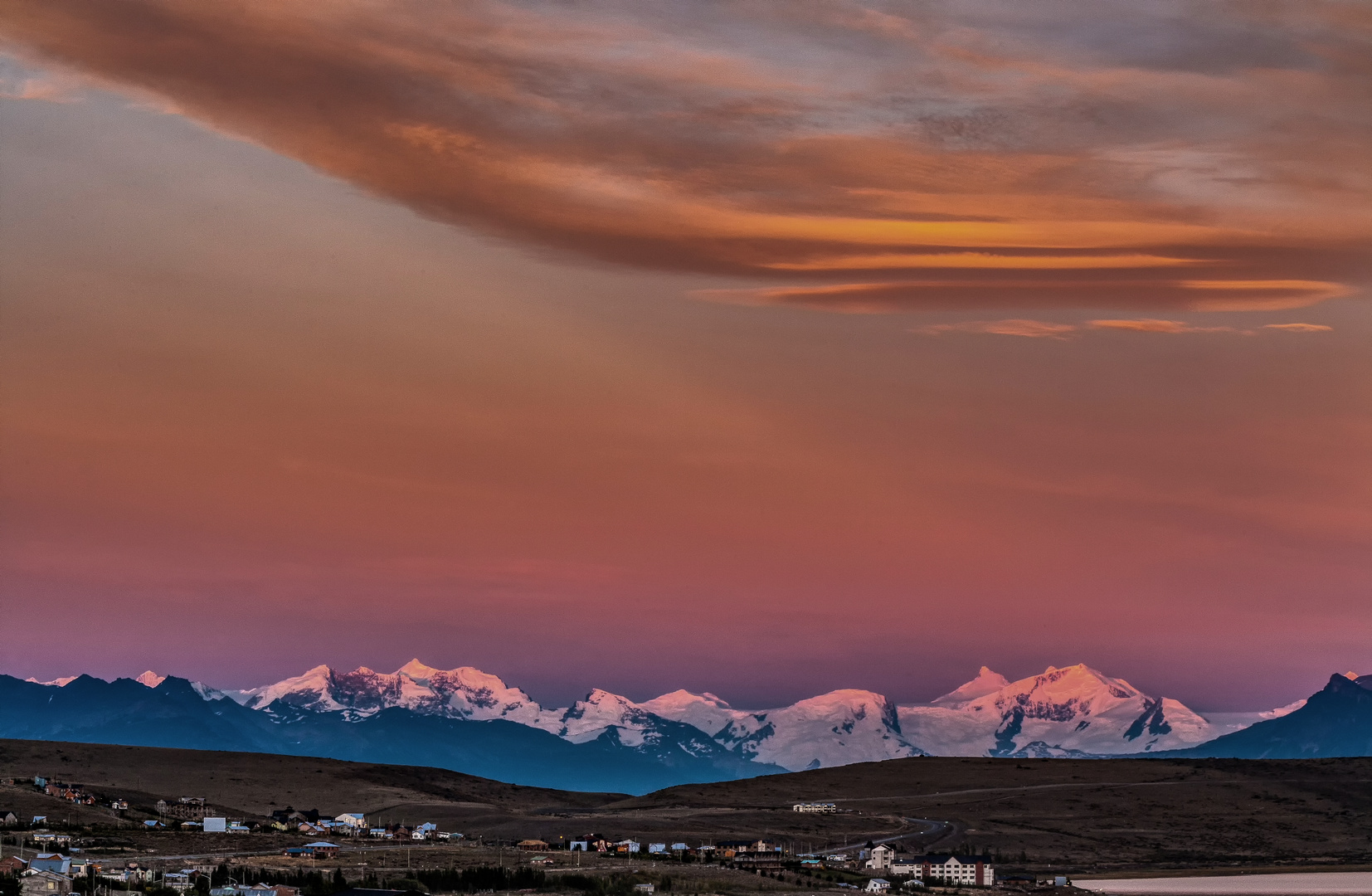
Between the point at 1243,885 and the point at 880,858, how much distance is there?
128ft

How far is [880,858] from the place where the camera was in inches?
7219

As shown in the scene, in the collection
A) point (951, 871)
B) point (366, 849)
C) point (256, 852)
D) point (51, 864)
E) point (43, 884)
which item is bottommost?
point (951, 871)

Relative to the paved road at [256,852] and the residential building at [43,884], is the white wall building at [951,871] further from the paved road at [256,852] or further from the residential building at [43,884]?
the residential building at [43,884]

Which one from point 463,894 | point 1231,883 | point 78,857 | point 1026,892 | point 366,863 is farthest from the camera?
point 1231,883

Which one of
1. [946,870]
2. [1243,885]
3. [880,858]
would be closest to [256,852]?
[880,858]

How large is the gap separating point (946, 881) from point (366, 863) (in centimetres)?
5872

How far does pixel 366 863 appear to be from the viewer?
146 meters

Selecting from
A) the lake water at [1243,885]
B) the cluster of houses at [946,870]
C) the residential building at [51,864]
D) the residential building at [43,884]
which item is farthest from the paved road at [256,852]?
the lake water at [1243,885]

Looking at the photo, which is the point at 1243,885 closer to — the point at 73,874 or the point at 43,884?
the point at 73,874

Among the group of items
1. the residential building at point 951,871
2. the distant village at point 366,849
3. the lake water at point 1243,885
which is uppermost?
the distant village at point 366,849

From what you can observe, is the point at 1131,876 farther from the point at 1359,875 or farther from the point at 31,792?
the point at 31,792

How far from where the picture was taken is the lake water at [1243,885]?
170m

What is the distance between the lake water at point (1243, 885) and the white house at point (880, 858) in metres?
20.4

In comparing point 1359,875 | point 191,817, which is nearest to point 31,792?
point 191,817
